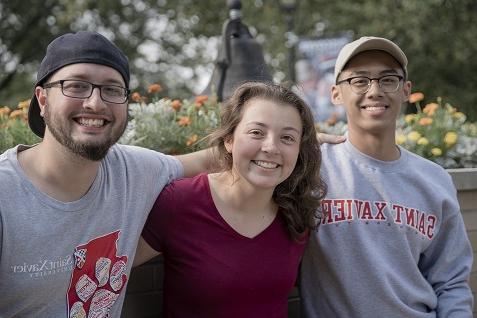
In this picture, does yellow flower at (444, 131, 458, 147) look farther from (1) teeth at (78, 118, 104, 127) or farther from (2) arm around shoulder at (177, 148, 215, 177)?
(1) teeth at (78, 118, 104, 127)

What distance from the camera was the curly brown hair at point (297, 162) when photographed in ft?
8.85

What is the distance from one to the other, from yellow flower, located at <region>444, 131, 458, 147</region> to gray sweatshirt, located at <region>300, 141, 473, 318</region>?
122 centimetres

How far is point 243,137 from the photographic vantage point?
258cm

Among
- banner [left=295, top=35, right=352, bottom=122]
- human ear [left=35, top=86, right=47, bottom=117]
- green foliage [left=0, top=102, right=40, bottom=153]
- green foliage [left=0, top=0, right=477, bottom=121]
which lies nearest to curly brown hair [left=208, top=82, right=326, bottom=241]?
human ear [left=35, top=86, right=47, bottom=117]

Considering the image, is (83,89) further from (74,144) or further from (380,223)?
(380,223)

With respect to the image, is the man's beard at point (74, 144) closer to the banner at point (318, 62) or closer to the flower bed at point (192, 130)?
the flower bed at point (192, 130)

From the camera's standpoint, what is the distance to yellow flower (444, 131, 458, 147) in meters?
4.15

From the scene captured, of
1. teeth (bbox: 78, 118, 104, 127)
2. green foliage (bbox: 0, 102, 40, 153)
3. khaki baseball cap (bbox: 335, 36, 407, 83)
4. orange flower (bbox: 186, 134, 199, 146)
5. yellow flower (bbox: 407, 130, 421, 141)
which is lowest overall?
yellow flower (bbox: 407, 130, 421, 141)

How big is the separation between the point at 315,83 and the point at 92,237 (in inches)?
418

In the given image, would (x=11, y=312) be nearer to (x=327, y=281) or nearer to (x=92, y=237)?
(x=92, y=237)

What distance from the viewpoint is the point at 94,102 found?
229 cm

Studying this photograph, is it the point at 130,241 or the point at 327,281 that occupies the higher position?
the point at 130,241

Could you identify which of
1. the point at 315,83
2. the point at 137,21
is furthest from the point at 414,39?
the point at 137,21

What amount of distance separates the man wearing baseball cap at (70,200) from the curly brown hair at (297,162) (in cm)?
47
